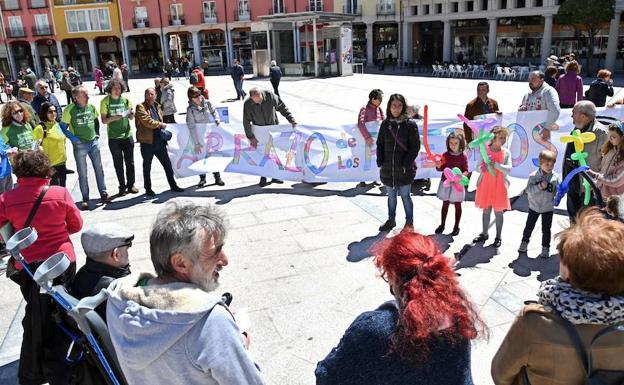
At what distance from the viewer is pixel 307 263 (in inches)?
215

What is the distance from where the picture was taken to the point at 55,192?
3.67 m

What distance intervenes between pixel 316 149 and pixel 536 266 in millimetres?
3999

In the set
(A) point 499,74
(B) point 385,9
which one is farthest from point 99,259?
(B) point 385,9

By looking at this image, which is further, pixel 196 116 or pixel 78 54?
pixel 78 54

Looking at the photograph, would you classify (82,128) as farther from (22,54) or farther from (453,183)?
(22,54)

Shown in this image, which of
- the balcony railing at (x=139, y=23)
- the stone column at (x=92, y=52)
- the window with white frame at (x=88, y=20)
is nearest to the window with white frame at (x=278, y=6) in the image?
the balcony railing at (x=139, y=23)

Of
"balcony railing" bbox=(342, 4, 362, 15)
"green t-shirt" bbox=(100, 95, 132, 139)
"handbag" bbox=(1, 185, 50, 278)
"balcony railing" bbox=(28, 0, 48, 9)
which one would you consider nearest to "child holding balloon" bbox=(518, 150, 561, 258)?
"handbag" bbox=(1, 185, 50, 278)

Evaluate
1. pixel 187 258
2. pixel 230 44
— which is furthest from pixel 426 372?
pixel 230 44

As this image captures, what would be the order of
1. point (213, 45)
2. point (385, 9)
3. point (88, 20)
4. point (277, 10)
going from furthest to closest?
point (213, 45) → point (88, 20) → point (277, 10) → point (385, 9)

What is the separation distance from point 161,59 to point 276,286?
5049cm

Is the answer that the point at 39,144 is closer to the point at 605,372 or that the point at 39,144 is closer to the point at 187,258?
the point at 187,258

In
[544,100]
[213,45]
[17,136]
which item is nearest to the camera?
[17,136]

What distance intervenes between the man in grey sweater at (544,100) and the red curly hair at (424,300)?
20.8ft

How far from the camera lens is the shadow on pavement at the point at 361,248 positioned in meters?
5.56
